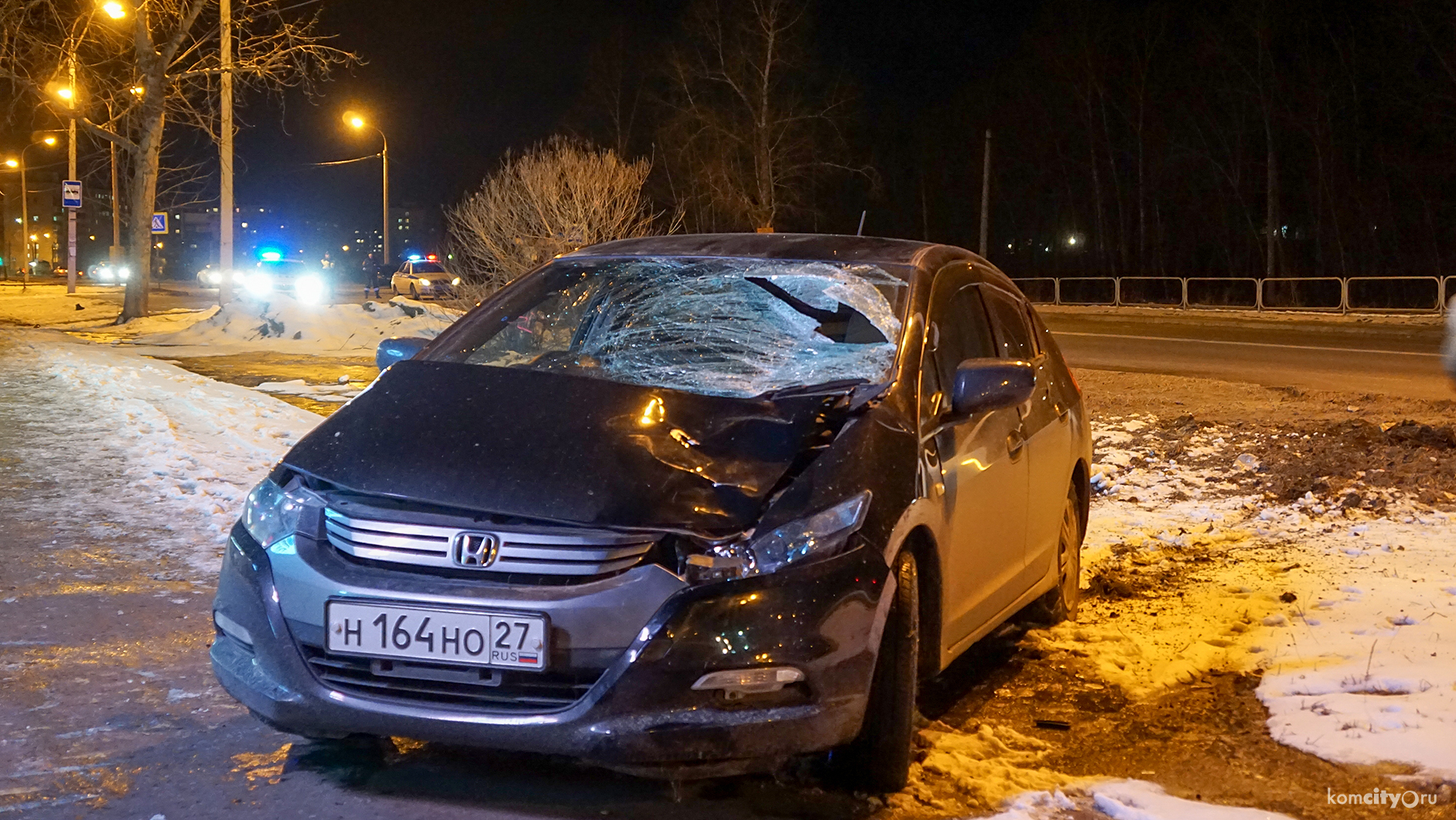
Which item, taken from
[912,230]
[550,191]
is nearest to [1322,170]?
[912,230]

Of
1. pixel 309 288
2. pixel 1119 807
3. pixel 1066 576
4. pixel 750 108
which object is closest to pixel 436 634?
pixel 1119 807

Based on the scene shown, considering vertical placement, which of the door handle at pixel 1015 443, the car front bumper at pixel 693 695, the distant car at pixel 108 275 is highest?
the distant car at pixel 108 275

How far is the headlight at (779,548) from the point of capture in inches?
124

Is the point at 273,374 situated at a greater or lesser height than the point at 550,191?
lesser

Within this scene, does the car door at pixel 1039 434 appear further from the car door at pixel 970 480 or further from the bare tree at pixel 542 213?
the bare tree at pixel 542 213

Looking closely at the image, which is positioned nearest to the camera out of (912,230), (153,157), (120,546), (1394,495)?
(120,546)

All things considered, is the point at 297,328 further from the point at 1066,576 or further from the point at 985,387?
the point at 985,387

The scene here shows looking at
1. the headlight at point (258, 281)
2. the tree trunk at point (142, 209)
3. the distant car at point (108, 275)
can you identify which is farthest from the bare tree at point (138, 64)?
the distant car at point (108, 275)

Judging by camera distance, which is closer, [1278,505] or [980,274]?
[980,274]

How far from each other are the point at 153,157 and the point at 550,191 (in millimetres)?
12303

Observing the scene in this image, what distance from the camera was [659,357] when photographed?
4410mm

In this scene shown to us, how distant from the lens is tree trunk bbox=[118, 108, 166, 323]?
2697 centimetres

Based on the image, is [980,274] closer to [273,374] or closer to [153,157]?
[273,374]

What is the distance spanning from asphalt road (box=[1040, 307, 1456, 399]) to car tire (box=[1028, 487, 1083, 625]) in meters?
8.82
